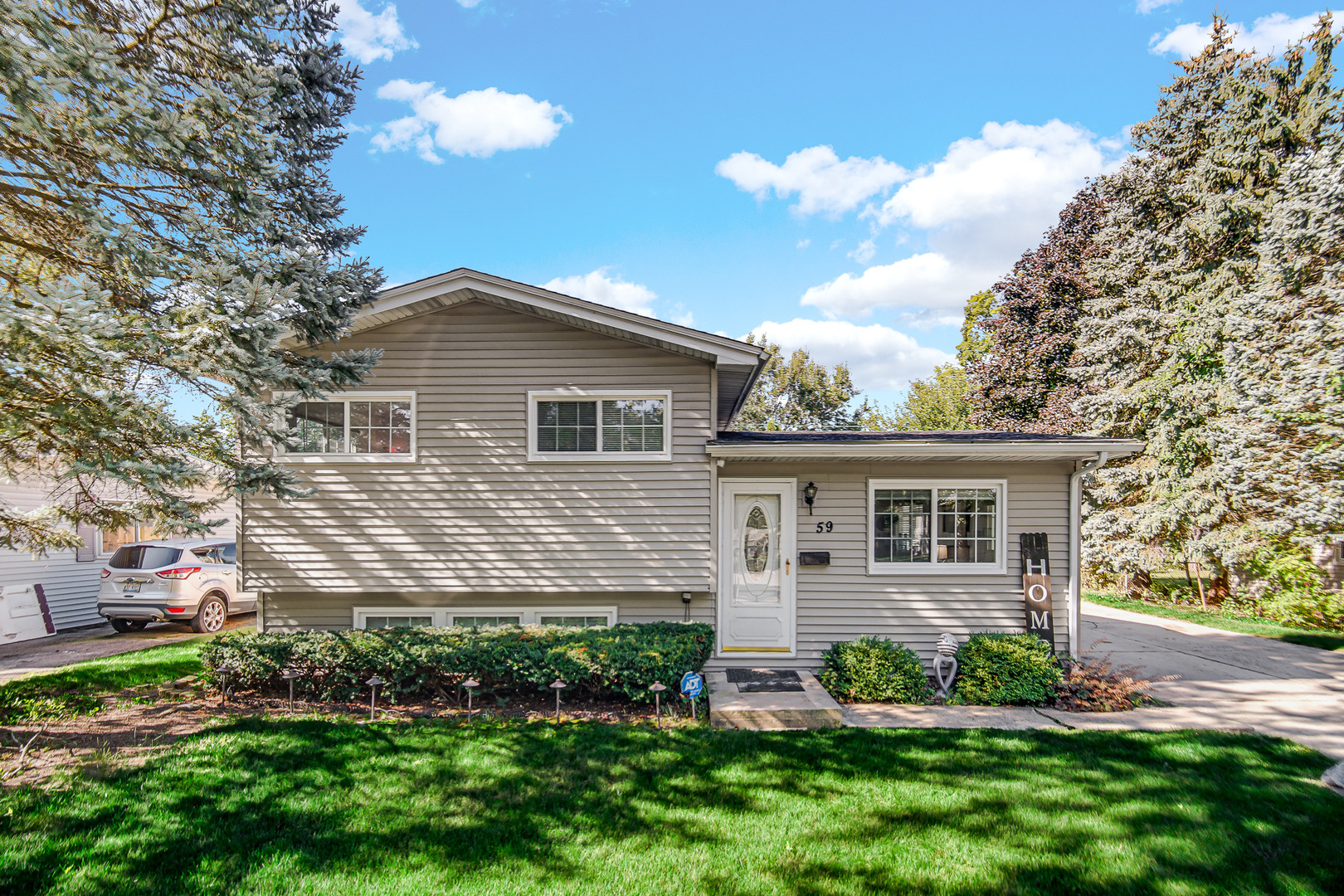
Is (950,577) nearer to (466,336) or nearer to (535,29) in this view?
(466,336)

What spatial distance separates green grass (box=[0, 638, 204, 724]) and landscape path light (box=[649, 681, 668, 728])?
570 cm

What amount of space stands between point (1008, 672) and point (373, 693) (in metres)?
6.99

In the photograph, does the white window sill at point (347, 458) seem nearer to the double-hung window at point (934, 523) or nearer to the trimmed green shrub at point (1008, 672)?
the double-hung window at point (934, 523)

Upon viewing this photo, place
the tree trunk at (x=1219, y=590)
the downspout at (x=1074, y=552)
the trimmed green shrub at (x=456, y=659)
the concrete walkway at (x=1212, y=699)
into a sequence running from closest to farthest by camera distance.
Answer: the concrete walkway at (x=1212, y=699)
the trimmed green shrub at (x=456, y=659)
the downspout at (x=1074, y=552)
the tree trunk at (x=1219, y=590)

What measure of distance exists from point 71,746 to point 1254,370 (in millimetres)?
19357

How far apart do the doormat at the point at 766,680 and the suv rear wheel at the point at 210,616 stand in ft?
33.4

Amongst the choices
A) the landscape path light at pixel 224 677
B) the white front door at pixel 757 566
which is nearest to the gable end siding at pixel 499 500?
the white front door at pixel 757 566

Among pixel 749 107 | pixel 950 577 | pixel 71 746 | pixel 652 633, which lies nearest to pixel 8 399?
pixel 71 746

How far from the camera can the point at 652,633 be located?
7043mm

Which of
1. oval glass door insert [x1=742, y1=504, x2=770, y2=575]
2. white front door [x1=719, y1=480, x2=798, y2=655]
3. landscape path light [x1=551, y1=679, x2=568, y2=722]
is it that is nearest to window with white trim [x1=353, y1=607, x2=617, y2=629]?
landscape path light [x1=551, y1=679, x2=568, y2=722]

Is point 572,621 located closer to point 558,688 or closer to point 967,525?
point 558,688

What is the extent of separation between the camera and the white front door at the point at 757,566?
788 centimetres

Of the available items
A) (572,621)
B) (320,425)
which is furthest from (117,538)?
(572,621)

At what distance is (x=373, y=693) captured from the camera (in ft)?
20.9
